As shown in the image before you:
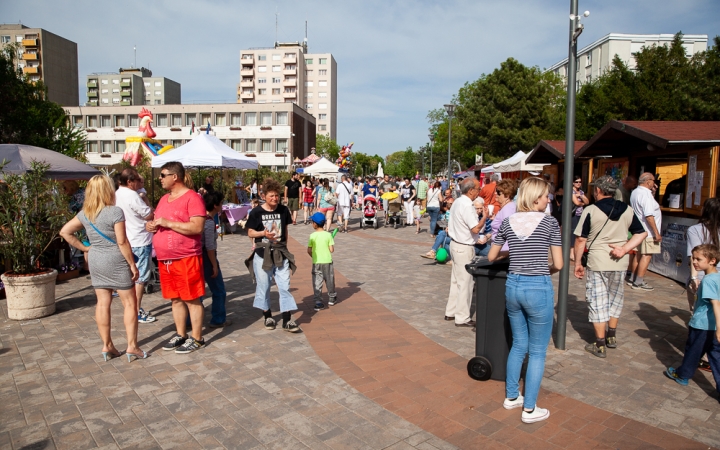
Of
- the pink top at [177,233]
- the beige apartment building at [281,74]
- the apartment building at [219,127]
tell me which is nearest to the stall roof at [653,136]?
the pink top at [177,233]

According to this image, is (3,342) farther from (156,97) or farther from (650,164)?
(156,97)

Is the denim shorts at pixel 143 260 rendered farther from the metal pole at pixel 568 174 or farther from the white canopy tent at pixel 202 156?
the white canopy tent at pixel 202 156

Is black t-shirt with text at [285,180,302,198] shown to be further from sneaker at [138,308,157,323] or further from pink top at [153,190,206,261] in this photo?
pink top at [153,190,206,261]

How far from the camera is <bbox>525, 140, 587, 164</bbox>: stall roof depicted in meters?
13.8

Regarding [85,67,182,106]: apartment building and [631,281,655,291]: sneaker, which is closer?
[631,281,655,291]: sneaker

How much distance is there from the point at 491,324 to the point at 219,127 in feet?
214

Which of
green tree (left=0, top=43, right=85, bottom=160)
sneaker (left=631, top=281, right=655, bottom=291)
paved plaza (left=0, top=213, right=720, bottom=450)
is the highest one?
green tree (left=0, top=43, right=85, bottom=160)

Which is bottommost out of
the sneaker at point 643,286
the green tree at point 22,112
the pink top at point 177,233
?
the sneaker at point 643,286

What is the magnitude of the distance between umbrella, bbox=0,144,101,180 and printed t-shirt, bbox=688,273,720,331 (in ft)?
30.2

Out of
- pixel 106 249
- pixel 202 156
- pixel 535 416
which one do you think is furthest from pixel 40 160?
pixel 535 416

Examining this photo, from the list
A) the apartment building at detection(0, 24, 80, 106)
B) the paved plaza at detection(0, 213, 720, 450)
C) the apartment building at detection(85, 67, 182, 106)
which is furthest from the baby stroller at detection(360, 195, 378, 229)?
the apartment building at detection(85, 67, 182, 106)

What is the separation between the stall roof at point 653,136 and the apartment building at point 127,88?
113 m

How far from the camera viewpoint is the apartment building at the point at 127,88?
111 metres

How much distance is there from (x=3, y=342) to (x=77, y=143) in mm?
41149
